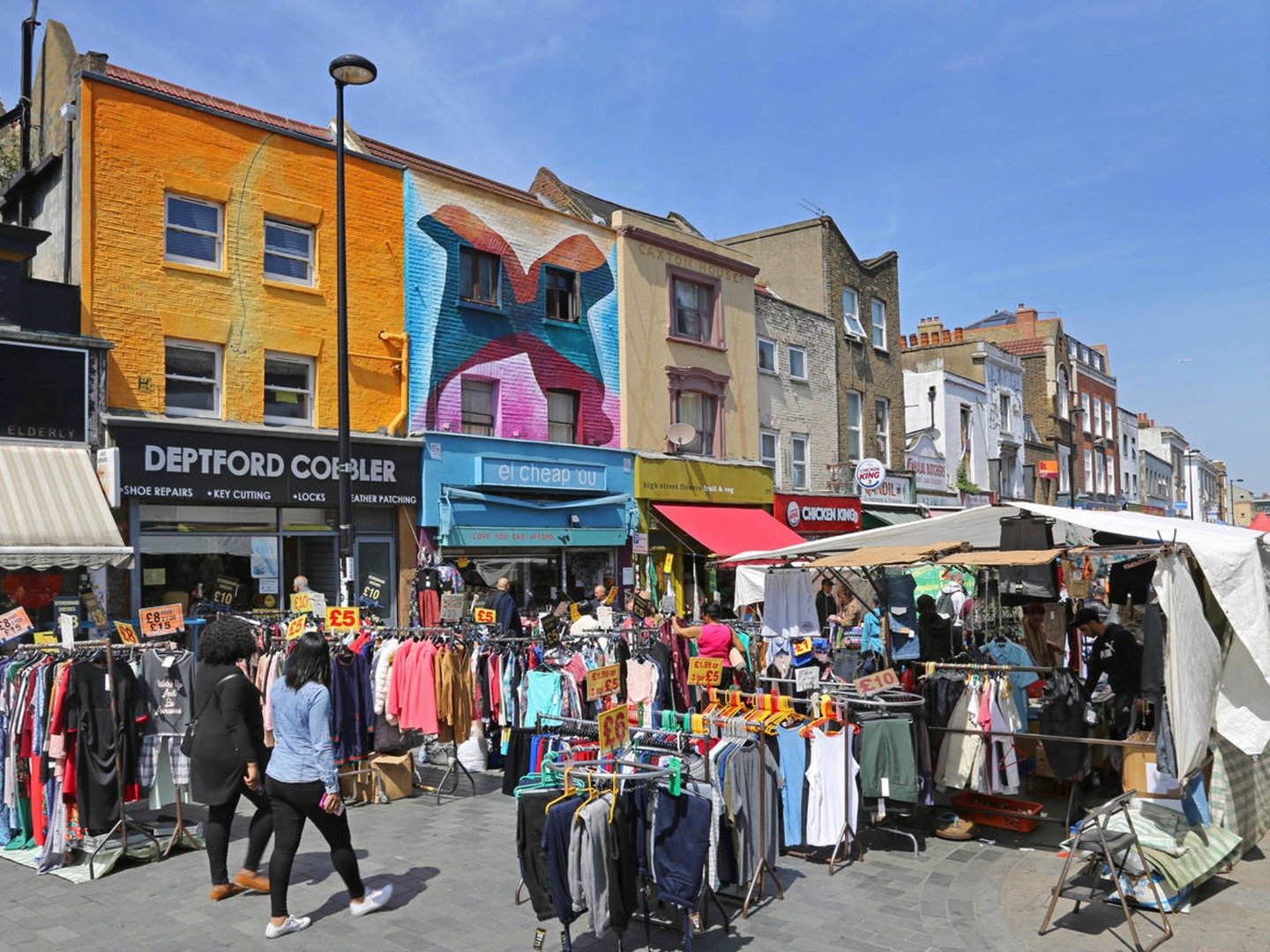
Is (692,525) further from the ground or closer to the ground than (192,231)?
closer to the ground

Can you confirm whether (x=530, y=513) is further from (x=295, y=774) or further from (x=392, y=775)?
(x=295, y=774)

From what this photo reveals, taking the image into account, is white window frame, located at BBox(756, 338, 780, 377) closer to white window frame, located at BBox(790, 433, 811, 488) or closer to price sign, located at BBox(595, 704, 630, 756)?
white window frame, located at BBox(790, 433, 811, 488)

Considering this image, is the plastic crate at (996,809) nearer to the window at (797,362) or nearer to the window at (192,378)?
the window at (192,378)

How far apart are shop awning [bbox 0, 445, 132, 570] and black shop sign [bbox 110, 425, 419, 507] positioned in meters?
0.66

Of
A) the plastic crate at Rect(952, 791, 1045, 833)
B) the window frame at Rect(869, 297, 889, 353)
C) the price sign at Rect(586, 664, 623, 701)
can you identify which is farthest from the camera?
the window frame at Rect(869, 297, 889, 353)

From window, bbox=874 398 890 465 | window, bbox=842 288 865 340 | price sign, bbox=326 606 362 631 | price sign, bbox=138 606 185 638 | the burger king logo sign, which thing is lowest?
price sign, bbox=326 606 362 631

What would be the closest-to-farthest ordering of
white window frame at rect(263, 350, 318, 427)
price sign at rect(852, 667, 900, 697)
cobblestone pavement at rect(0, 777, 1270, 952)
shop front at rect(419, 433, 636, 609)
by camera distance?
cobblestone pavement at rect(0, 777, 1270, 952)
price sign at rect(852, 667, 900, 697)
white window frame at rect(263, 350, 318, 427)
shop front at rect(419, 433, 636, 609)

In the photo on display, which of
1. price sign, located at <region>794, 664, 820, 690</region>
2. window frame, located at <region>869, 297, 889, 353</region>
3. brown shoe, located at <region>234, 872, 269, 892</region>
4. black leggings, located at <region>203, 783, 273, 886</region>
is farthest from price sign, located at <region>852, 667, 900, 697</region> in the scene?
window frame, located at <region>869, 297, 889, 353</region>

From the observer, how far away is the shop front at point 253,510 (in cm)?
1510

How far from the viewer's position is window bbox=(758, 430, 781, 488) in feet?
89.4

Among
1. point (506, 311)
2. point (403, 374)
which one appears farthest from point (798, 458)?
point (403, 374)

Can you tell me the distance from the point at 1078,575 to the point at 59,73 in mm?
19426

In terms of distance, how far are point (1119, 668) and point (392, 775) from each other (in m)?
6.92

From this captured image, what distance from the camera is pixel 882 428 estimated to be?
104ft
